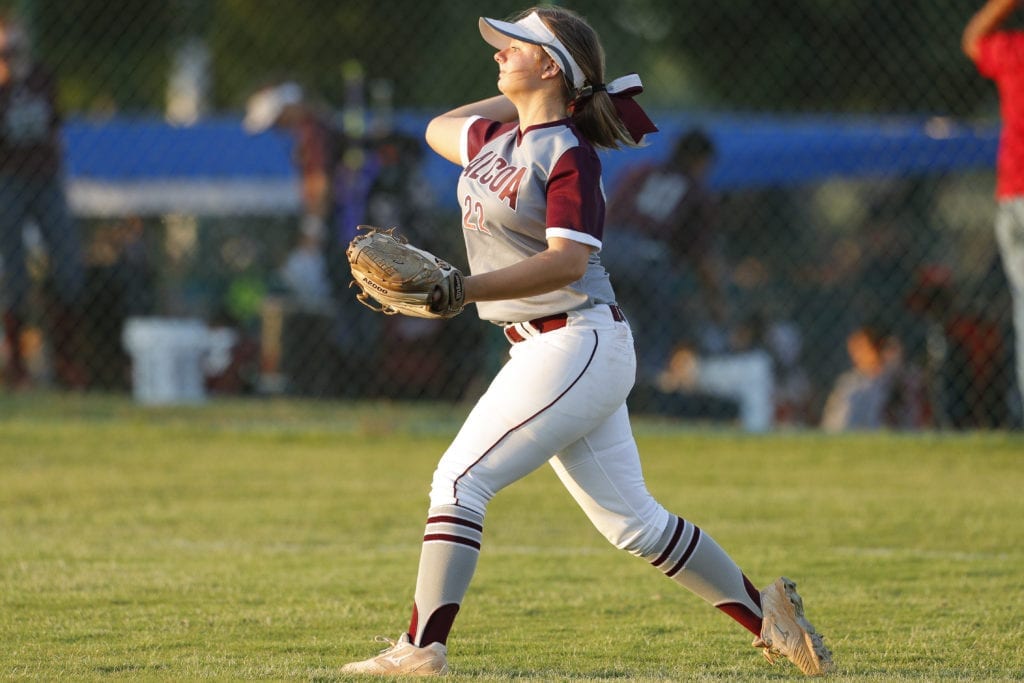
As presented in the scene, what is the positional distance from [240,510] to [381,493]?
2.86 ft

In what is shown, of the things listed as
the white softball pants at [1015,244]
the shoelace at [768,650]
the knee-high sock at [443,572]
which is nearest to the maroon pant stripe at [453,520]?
the knee-high sock at [443,572]

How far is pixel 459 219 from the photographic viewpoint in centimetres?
1224

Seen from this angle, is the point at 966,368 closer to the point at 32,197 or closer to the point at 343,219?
the point at 343,219

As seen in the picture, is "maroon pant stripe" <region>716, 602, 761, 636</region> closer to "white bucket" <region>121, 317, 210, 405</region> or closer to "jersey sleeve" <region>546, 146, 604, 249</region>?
"jersey sleeve" <region>546, 146, 604, 249</region>

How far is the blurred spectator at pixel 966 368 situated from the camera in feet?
32.7

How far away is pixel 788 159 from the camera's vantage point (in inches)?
530

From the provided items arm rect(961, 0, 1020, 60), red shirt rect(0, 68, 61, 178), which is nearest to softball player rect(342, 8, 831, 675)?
arm rect(961, 0, 1020, 60)

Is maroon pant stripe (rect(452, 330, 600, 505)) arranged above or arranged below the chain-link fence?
above

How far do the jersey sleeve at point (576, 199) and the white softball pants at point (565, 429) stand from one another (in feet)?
1.06

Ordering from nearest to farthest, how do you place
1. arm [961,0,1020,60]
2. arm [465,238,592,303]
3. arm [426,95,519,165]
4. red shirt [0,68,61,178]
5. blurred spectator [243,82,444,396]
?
arm [465,238,592,303] → arm [426,95,519,165] → arm [961,0,1020,60] → red shirt [0,68,61,178] → blurred spectator [243,82,444,396]

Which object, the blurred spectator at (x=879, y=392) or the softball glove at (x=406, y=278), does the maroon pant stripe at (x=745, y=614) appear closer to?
the softball glove at (x=406, y=278)

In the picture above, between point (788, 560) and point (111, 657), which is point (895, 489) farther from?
point (111, 657)

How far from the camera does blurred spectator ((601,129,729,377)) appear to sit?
1037 centimetres

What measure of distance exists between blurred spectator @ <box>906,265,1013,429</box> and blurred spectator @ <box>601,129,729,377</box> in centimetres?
147
